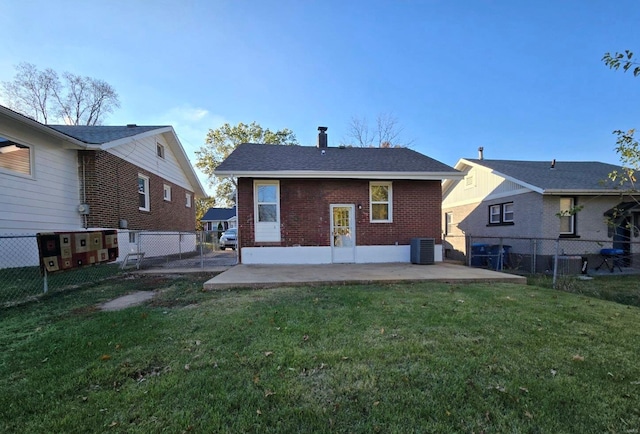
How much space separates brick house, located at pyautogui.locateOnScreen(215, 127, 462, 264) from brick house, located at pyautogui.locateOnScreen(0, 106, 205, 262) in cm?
480

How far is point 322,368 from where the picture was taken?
2.90 metres

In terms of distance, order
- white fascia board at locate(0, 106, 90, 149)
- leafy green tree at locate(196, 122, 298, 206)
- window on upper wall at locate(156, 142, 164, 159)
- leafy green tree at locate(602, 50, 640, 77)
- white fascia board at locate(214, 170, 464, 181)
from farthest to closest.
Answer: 1. leafy green tree at locate(196, 122, 298, 206)
2. window on upper wall at locate(156, 142, 164, 159)
3. white fascia board at locate(214, 170, 464, 181)
4. white fascia board at locate(0, 106, 90, 149)
5. leafy green tree at locate(602, 50, 640, 77)

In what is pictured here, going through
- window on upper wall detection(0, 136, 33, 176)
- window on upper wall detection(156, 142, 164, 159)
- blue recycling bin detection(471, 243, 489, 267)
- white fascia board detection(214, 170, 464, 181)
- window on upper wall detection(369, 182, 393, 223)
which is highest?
window on upper wall detection(156, 142, 164, 159)

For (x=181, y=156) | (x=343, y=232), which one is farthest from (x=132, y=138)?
(x=343, y=232)

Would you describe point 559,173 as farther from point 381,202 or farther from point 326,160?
point 326,160

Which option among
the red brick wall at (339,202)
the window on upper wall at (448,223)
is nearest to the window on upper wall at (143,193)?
the red brick wall at (339,202)

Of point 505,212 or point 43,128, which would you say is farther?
point 505,212

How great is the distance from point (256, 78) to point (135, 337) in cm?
1279

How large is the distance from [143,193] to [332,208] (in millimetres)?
9294

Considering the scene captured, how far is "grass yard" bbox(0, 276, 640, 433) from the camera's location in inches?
85.1

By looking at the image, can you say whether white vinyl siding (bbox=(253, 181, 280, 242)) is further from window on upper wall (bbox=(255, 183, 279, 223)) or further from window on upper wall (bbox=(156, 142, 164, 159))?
window on upper wall (bbox=(156, 142, 164, 159))

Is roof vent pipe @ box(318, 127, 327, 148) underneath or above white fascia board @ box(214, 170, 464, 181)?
above

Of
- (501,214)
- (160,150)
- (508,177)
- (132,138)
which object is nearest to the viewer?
(132,138)

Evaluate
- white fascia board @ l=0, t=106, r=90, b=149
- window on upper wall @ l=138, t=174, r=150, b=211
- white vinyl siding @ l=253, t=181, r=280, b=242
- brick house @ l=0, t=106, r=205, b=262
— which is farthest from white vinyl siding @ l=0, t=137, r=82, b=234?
white vinyl siding @ l=253, t=181, r=280, b=242
